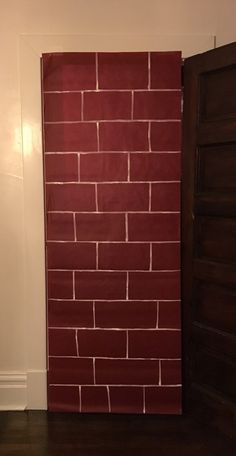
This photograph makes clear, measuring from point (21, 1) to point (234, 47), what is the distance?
38.6 inches

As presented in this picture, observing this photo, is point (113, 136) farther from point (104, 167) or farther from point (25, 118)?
point (25, 118)

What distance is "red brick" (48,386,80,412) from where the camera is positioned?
208 cm

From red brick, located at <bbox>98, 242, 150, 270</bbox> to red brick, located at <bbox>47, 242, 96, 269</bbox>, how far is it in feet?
0.15

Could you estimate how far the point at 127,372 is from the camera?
205 cm

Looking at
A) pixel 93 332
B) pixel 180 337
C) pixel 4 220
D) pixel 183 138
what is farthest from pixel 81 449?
pixel 183 138

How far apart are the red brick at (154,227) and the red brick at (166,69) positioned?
594 mm

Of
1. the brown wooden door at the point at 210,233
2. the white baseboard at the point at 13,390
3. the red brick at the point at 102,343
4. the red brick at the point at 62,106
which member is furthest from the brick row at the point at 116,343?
the red brick at the point at 62,106

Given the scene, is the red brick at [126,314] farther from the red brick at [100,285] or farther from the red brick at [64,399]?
the red brick at [64,399]

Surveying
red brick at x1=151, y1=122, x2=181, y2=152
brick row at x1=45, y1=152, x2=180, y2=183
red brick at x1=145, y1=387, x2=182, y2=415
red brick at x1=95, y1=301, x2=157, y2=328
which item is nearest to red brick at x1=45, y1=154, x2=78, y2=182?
brick row at x1=45, y1=152, x2=180, y2=183

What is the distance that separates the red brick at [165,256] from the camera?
6.48ft

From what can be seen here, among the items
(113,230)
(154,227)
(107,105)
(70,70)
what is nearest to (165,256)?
(154,227)

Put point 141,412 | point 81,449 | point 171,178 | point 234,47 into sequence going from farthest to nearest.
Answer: point 141,412 → point 171,178 → point 81,449 → point 234,47

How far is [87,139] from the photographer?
1935mm

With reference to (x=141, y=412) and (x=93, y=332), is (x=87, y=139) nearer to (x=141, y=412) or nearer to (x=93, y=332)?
(x=93, y=332)
